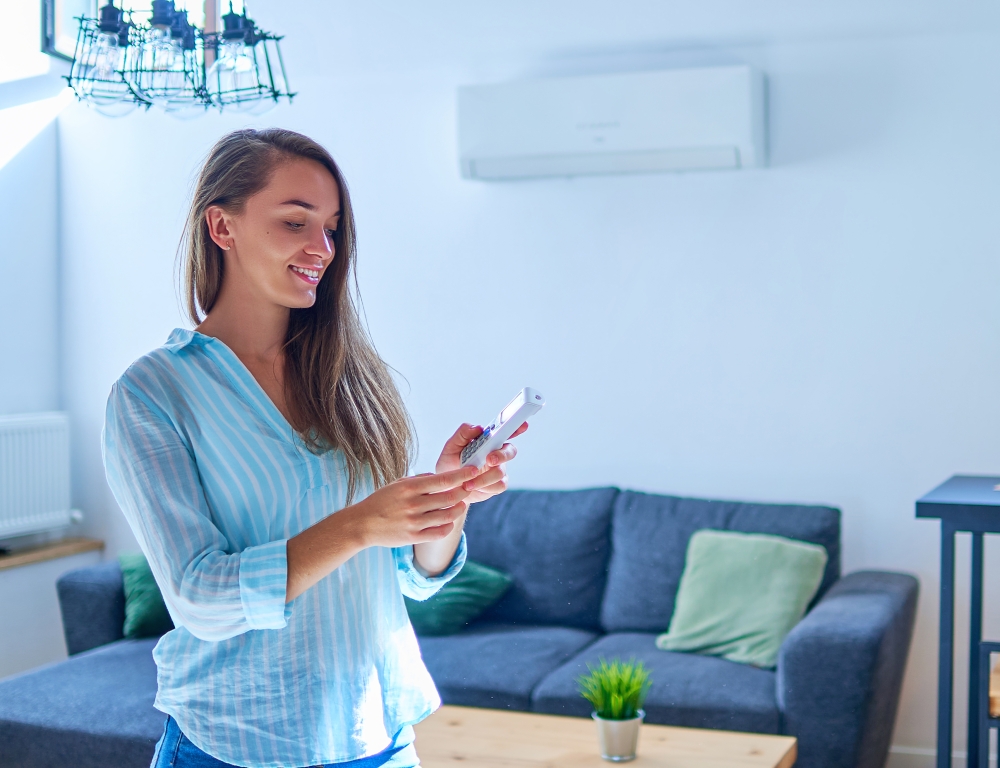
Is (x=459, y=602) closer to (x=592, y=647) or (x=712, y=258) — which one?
(x=592, y=647)

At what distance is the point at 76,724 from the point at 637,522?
5.39 feet

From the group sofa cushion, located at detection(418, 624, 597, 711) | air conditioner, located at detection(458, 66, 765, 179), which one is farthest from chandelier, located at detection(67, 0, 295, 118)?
sofa cushion, located at detection(418, 624, 597, 711)

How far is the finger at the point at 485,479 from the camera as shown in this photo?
1.12 m

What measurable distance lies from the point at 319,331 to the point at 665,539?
219cm

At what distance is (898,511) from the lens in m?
3.32

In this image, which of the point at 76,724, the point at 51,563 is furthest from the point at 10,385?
the point at 76,724

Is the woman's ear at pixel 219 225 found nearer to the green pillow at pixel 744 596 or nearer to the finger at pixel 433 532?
the finger at pixel 433 532

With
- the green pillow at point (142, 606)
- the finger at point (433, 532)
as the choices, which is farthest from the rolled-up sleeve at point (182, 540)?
the green pillow at point (142, 606)

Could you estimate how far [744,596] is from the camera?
121 inches

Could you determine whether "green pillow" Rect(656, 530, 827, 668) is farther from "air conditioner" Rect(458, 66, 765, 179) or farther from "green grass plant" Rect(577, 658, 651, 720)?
"air conditioner" Rect(458, 66, 765, 179)

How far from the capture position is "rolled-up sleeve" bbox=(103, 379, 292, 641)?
3.35ft

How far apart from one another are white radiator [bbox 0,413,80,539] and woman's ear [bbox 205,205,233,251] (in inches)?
116

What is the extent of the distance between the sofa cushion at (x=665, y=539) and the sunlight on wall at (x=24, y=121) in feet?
8.40

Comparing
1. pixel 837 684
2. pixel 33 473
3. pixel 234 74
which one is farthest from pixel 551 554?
pixel 33 473
